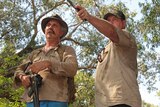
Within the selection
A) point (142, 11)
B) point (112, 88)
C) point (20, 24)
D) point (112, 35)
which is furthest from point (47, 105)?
point (20, 24)

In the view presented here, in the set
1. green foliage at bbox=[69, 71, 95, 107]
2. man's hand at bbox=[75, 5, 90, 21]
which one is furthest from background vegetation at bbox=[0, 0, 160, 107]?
man's hand at bbox=[75, 5, 90, 21]

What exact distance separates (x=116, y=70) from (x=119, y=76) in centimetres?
5

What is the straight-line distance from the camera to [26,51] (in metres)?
9.98

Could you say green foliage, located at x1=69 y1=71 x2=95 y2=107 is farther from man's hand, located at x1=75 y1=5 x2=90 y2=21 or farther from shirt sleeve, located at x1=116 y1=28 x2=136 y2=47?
man's hand, located at x1=75 y1=5 x2=90 y2=21

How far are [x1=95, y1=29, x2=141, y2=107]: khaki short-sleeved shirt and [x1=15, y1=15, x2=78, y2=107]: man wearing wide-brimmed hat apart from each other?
22 cm

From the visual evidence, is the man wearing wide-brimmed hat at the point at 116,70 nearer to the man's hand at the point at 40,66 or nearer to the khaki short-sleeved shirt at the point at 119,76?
the khaki short-sleeved shirt at the point at 119,76

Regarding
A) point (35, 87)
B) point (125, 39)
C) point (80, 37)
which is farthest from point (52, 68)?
point (80, 37)

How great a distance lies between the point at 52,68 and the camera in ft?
7.59

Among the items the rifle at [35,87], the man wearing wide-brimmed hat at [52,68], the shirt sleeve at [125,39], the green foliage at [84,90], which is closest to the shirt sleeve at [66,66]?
the man wearing wide-brimmed hat at [52,68]

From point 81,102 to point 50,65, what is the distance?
9.36 metres

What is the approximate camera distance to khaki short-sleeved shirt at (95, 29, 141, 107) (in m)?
2.22

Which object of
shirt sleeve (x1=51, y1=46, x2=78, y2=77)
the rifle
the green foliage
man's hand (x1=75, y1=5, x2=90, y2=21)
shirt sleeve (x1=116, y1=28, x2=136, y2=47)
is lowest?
the green foliage

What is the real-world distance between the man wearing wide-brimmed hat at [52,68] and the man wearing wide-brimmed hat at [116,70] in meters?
0.23

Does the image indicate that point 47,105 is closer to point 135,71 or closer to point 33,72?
point 33,72
